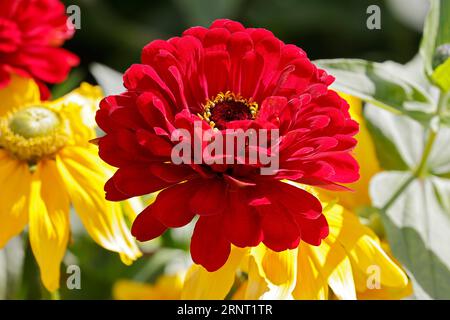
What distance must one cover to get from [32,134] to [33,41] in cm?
13

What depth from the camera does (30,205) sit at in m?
0.77

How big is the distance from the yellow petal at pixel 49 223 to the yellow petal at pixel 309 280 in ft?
0.71

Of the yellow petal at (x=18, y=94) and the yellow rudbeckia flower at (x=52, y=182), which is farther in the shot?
the yellow petal at (x=18, y=94)

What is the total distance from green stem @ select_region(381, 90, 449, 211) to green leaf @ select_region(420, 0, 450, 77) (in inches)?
1.6

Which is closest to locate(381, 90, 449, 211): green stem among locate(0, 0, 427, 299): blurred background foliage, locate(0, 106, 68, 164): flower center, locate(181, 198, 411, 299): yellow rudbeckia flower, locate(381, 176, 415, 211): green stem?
locate(381, 176, 415, 211): green stem

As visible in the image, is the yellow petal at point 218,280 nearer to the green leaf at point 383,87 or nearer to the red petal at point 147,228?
the red petal at point 147,228

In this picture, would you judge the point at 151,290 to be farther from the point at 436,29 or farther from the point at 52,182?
the point at 436,29

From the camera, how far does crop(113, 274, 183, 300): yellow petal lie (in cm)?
85

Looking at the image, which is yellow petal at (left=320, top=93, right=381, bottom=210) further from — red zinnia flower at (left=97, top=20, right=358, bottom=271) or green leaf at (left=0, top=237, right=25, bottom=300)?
green leaf at (left=0, top=237, right=25, bottom=300)

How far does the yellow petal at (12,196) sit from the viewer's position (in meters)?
0.75

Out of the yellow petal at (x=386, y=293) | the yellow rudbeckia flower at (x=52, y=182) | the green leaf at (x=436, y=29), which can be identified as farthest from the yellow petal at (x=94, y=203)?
the green leaf at (x=436, y=29)

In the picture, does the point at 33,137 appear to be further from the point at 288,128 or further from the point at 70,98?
the point at 288,128
